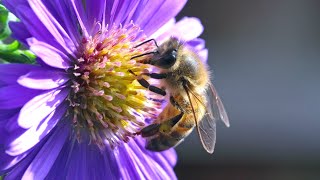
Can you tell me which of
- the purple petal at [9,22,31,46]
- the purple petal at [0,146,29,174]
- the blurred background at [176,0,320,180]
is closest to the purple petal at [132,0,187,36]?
the purple petal at [9,22,31,46]

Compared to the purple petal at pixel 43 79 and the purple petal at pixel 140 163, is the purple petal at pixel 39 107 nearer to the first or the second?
the purple petal at pixel 43 79

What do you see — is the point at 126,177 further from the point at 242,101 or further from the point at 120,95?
the point at 242,101

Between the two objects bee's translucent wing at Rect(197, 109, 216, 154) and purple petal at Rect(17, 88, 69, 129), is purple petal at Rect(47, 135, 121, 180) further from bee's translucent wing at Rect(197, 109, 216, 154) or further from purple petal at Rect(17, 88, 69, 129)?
bee's translucent wing at Rect(197, 109, 216, 154)

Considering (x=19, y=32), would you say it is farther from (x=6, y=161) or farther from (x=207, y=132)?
(x=207, y=132)

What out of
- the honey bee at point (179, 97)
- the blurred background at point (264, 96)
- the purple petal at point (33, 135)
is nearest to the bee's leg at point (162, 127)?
the honey bee at point (179, 97)

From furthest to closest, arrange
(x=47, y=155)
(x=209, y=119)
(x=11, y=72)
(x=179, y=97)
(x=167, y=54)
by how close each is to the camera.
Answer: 1. (x=209, y=119)
2. (x=179, y=97)
3. (x=167, y=54)
4. (x=47, y=155)
5. (x=11, y=72)

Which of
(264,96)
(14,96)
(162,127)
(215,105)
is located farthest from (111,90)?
(264,96)
